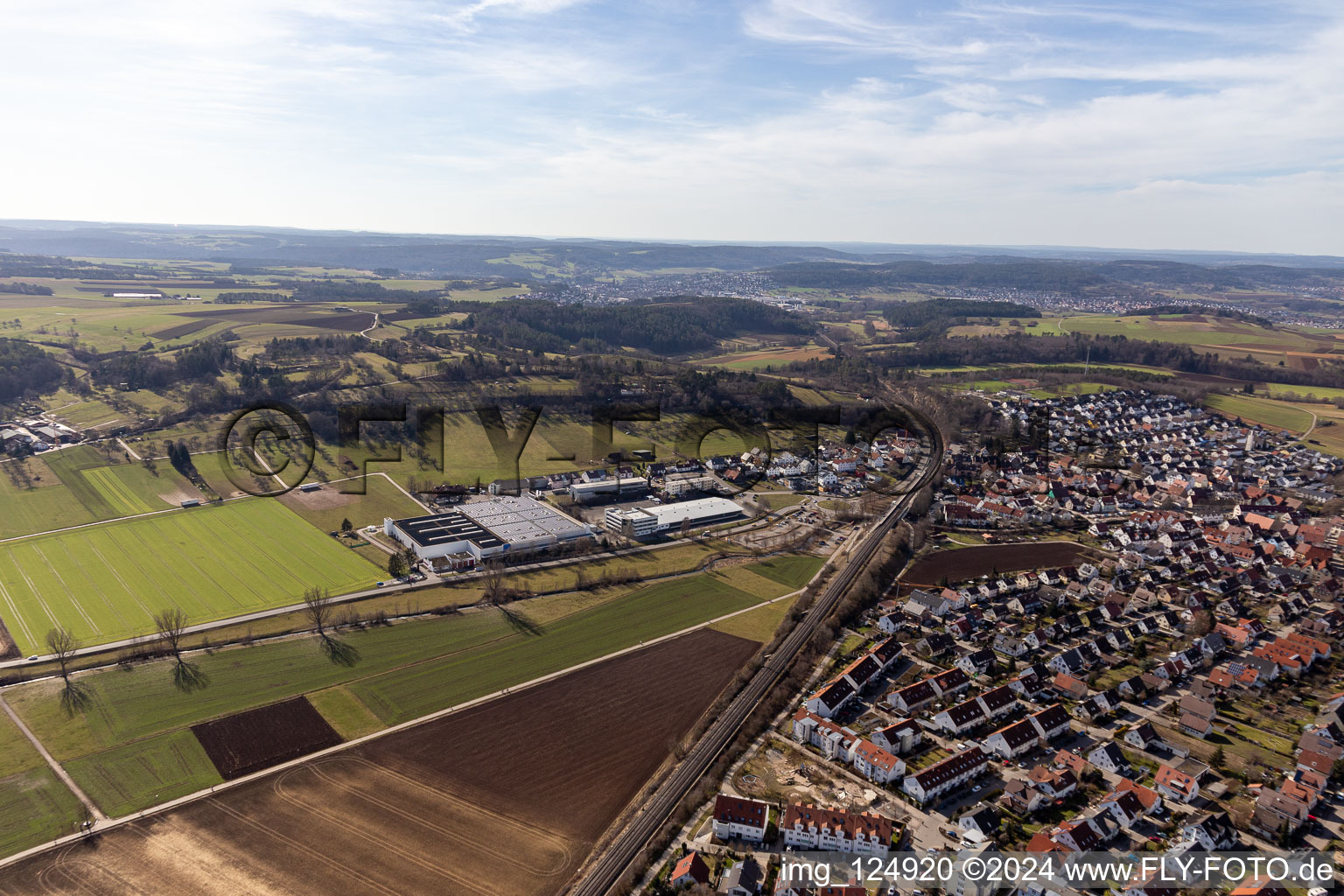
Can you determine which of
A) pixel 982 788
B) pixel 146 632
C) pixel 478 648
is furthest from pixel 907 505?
pixel 146 632

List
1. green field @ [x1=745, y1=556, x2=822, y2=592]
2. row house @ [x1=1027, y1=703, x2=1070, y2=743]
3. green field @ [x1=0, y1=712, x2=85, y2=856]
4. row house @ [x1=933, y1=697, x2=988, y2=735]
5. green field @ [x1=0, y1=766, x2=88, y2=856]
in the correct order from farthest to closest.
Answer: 1. green field @ [x1=745, y1=556, x2=822, y2=592]
2. row house @ [x1=933, y1=697, x2=988, y2=735]
3. row house @ [x1=1027, y1=703, x2=1070, y2=743]
4. green field @ [x1=0, y1=712, x2=85, y2=856]
5. green field @ [x1=0, y1=766, x2=88, y2=856]

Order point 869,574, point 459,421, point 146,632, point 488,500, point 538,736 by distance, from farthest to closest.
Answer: point 459,421 → point 488,500 → point 869,574 → point 146,632 → point 538,736

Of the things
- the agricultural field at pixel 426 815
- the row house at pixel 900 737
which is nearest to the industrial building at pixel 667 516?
the agricultural field at pixel 426 815

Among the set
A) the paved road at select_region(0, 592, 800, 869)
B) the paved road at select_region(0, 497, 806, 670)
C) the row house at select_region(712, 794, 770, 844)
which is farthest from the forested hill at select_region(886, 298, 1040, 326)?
the row house at select_region(712, 794, 770, 844)

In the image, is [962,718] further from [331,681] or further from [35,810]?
[35,810]

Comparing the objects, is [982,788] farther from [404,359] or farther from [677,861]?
[404,359]

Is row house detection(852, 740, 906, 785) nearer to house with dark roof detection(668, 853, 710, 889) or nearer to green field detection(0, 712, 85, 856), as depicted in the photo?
house with dark roof detection(668, 853, 710, 889)
